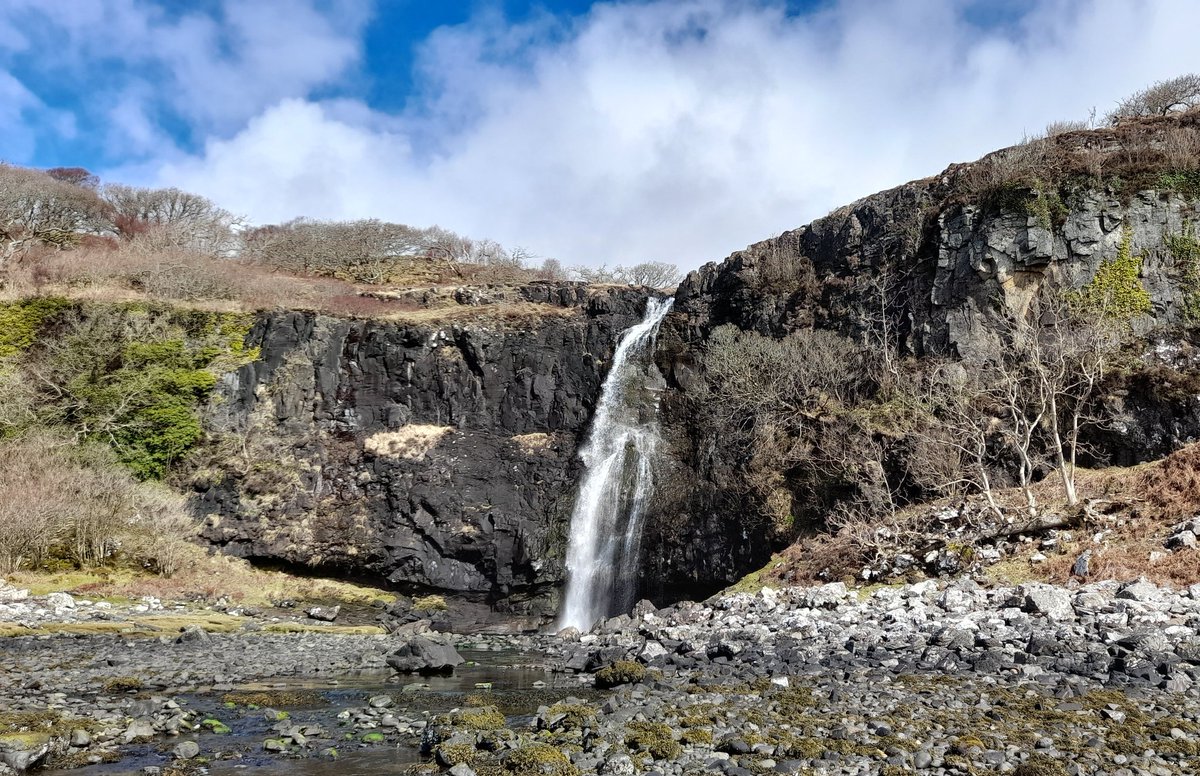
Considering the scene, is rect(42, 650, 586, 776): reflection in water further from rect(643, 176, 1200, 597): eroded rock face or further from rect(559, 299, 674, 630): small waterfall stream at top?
rect(643, 176, 1200, 597): eroded rock face

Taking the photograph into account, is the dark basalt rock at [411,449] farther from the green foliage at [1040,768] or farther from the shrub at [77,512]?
the green foliage at [1040,768]

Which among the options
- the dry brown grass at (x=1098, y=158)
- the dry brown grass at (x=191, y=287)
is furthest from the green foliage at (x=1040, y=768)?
the dry brown grass at (x=191, y=287)

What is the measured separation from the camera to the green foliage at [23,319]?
32.5 metres

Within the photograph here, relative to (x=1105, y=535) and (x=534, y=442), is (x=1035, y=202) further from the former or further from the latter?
(x=534, y=442)

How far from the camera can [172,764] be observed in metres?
7.93

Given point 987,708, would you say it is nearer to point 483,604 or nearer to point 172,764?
point 172,764

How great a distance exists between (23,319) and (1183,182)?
48.1 metres

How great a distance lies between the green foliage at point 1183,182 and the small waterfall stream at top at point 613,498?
70.1ft

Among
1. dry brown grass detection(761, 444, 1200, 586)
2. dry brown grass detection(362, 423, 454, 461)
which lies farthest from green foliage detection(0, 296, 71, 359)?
dry brown grass detection(761, 444, 1200, 586)

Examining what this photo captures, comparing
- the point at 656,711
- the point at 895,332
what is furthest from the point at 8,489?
the point at 895,332

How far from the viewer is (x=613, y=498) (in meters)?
30.5

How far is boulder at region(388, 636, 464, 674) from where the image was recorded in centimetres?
1477

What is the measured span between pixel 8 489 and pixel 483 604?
16260 mm

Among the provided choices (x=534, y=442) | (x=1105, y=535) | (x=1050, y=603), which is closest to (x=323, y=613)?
(x=534, y=442)
